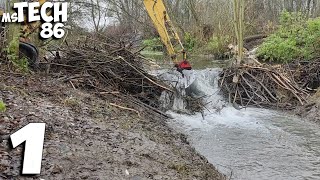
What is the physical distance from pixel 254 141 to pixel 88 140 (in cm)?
377

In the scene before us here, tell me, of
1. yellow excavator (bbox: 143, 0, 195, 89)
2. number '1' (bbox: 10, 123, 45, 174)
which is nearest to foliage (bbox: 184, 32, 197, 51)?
yellow excavator (bbox: 143, 0, 195, 89)

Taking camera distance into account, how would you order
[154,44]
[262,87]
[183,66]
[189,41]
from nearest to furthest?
[183,66], [262,87], [189,41], [154,44]

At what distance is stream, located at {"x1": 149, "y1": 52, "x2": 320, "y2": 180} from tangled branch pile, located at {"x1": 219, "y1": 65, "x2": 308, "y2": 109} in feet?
1.70

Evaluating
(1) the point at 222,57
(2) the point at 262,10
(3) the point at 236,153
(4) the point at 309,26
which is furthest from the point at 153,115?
(2) the point at 262,10

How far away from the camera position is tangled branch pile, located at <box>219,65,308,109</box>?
38.7ft

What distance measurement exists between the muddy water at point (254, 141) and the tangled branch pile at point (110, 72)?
2.93 feet

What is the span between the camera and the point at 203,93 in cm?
1265

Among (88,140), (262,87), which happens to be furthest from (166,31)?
(88,140)

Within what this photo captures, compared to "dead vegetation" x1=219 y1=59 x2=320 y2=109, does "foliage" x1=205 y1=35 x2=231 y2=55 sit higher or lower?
higher

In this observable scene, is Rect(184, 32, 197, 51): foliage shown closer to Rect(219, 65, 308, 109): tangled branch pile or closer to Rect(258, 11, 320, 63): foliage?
Rect(258, 11, 320, 63): foliage

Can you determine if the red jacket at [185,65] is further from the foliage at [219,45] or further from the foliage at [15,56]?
the foliage at [219,45]

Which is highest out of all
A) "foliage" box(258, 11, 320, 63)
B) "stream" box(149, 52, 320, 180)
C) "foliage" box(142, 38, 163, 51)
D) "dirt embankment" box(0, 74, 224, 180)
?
"foliage" box(258, 11, 320, 63)

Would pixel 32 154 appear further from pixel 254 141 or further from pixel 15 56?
pixel 15 56

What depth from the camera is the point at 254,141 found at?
8023 millimetres
